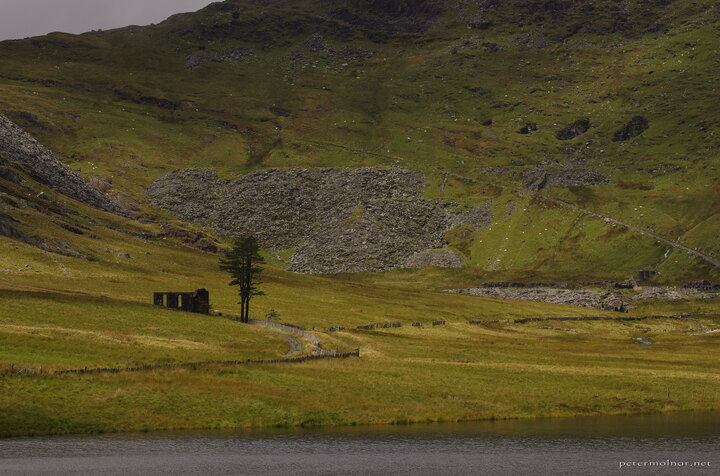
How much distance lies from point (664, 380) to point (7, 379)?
7178cm

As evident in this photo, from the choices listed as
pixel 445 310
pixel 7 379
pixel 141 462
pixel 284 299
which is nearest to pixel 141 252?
pixel 284 299

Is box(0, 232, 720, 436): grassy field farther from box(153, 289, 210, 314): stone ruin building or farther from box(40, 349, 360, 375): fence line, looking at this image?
box(153, 289, 210, 314): stone ruin building

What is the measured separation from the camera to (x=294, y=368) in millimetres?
85562

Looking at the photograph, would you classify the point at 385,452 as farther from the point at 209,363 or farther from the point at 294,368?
the point at 209,363

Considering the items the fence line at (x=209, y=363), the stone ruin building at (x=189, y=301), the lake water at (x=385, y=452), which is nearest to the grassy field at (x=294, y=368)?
the fence line at (x=209, y=363)

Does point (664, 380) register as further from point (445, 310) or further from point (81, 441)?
point (445, 310)

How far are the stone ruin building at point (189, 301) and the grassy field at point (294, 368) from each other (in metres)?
4.64

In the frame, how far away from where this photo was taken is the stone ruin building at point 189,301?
128 metres

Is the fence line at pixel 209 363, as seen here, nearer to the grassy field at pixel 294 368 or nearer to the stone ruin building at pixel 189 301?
the grassy field at pixel 294 368

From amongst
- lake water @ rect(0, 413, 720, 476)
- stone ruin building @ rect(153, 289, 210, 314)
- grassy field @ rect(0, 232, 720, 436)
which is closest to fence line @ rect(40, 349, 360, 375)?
grassy field @ rect(0, 232, 720, 436)

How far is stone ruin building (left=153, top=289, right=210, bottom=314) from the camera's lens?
128 metres

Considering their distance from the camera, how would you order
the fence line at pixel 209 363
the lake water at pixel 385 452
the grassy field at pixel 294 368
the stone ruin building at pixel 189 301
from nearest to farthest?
the lake water at pixel 385 452
the grassy field at pixel 294 368
the fence line at pixel 209 363
the stone ruin building at pixel 189 301

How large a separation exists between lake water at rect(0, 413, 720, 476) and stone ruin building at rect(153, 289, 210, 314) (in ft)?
210

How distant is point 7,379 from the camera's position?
67.1m
